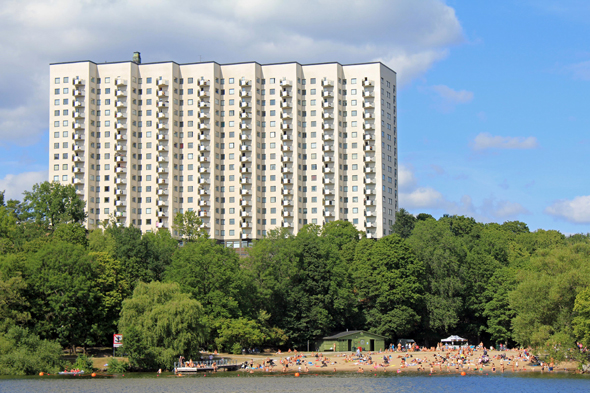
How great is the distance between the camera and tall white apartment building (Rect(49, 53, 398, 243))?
574ft

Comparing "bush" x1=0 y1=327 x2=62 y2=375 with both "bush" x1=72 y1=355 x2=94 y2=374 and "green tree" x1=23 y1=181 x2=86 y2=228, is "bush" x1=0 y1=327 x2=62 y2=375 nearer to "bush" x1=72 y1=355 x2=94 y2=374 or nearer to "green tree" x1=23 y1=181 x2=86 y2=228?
"bush" x1=72 y1=355 x2=94 y2=374

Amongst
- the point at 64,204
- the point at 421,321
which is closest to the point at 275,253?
the point at 421,321

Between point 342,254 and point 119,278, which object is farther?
point 342,254

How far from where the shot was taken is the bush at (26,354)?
3044 inches

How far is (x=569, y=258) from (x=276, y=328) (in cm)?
4509

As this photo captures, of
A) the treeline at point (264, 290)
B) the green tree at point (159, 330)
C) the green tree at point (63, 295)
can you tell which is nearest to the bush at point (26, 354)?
the treeline at point (264, 290)

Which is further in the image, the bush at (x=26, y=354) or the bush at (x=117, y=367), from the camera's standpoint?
the bush at (x=117, y=367)

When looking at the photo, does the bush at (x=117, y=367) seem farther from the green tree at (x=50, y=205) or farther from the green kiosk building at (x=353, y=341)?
the green tree at (x=50, y=205)

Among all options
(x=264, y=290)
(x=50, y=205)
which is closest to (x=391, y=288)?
(x=264, y=290)

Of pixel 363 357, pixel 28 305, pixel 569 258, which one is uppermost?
pixel 569 258

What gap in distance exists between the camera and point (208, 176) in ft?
575

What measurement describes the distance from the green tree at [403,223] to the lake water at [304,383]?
8609 cm

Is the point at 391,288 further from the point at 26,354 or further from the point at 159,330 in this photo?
the point at 26,354

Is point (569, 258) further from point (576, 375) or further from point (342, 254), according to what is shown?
point (342, 254)
